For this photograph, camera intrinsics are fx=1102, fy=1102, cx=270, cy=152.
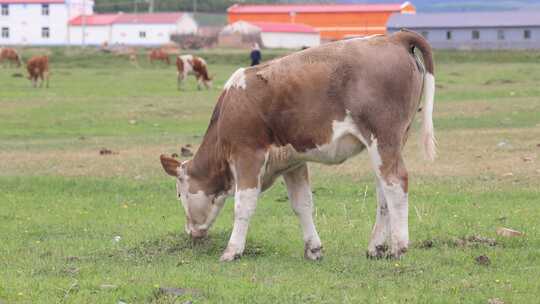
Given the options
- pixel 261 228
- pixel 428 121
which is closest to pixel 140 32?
pixel 261 228

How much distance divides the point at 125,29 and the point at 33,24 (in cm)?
1321

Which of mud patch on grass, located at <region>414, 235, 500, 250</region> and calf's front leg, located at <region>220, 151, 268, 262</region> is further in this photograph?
mud patch on grass, located at <region>414, 235, 500, 250</region>

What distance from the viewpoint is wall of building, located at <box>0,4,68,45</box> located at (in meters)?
138

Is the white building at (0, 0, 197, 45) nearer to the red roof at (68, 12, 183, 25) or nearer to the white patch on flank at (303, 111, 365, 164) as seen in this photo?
the red roof at (68, 12, 183, 25)

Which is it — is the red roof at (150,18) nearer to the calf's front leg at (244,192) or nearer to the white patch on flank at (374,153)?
the calf's front leg at (244,192)

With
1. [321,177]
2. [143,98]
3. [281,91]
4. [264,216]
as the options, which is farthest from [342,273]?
[143,98]

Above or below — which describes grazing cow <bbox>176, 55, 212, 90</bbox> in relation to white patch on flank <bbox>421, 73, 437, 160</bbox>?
below

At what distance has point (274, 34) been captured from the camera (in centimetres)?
13162

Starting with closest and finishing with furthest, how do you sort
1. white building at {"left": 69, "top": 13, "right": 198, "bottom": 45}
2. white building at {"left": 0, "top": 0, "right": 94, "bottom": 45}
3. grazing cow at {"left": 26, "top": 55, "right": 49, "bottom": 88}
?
1. grazing cow at {"left": 26, "top": 55, "right": 49, "bottom": 88}
2. white building at {"left": 69, "top": 13, "right": 198, "bottom": 45}
3. white building at {"left": 0, "top": 0, "right": 94, "bottom": 45}

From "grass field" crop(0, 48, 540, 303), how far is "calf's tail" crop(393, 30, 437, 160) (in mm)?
1187

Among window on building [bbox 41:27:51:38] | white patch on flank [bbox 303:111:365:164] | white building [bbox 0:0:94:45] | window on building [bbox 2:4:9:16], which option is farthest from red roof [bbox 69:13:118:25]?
white patch on flank [bbox 303:111:365:164]

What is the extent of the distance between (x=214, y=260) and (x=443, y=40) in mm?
108767

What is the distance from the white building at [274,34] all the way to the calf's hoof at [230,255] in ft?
380

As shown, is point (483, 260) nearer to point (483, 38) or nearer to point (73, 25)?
point (483, 38)
